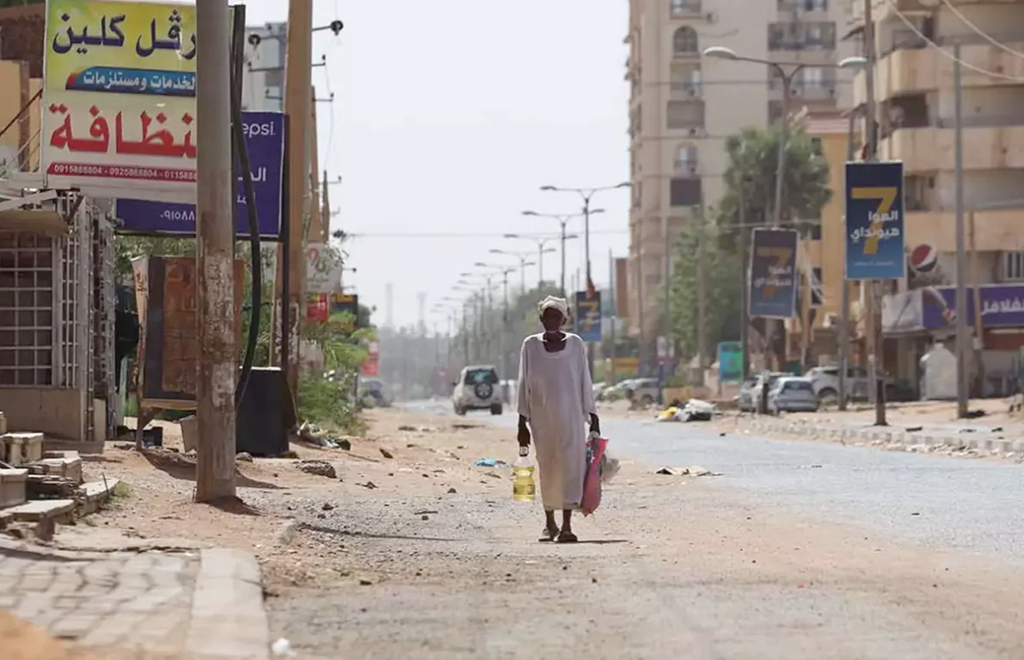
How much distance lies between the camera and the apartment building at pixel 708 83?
430ft

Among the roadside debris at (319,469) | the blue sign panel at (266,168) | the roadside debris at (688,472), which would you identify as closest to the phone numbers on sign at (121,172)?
the blue sign panel at (266,168)

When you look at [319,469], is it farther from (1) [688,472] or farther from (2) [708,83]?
(2) [708,83]

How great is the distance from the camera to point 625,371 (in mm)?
133500

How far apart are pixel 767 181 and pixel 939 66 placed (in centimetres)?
1696

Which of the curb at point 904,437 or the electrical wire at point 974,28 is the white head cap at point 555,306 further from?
the electrical wire at point 974,28

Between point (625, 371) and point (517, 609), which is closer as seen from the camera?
point (517, 609)

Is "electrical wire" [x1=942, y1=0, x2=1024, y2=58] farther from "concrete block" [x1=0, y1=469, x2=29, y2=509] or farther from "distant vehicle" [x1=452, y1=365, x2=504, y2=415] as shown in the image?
"concrete block" [x1=0, y1=469, x2=29, y2=509]

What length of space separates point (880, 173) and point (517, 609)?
36.3 metres

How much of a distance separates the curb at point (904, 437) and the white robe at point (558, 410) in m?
19.0

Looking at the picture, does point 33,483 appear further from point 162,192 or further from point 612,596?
point 162,192

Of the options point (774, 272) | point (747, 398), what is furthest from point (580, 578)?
point (747, 398)

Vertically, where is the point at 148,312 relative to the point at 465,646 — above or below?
above

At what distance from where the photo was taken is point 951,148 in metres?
75.7

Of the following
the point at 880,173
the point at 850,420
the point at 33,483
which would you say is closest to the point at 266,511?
the point at 33,483
